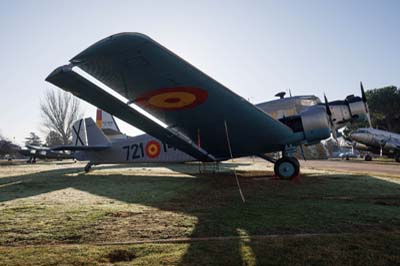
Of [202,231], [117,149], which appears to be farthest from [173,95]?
[117,149]

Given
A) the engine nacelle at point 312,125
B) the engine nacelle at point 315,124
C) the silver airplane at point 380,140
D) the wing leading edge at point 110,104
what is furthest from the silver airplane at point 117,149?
the silver airplane at point 380,140

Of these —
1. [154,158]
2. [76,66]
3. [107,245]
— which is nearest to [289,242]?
[107,245]

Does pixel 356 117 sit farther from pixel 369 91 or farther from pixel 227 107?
pixel 369 91

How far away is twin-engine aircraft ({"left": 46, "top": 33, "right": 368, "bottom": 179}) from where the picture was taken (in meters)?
5.23

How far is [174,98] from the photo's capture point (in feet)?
22.1

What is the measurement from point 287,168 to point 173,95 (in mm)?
4556

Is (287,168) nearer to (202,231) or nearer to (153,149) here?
(202,231)

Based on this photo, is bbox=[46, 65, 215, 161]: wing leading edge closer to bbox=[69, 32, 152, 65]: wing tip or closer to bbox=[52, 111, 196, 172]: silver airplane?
bbox=[69, 32, 152, 65]: wing tip

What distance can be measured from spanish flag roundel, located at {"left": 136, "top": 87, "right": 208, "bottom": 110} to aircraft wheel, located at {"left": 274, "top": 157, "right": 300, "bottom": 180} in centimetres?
373

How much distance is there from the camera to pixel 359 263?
7.37ft

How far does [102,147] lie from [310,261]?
12.4m

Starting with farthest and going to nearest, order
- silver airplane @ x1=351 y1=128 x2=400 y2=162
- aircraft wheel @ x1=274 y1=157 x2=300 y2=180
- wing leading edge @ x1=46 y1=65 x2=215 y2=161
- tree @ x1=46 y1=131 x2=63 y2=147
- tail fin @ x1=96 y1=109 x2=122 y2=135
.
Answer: tree @ x1=46 y1=131 x2=63 y2=147, silver airplane @ x1=351 y1=128 x2=400 y2=162, tail fin @ x1=96 y1=109 x2=122 y2=135, aircraft wheel @ x1=274 y1=157 x2=300 y2=180, wing leading edge @ x1=46 y1=65 x2=215 y2=161

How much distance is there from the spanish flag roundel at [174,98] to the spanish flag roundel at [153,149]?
5.17 meters

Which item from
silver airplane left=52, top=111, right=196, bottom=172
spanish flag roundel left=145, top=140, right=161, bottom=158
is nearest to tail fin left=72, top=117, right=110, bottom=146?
silver airplane left=52, top=111, right=196, bottom=172
